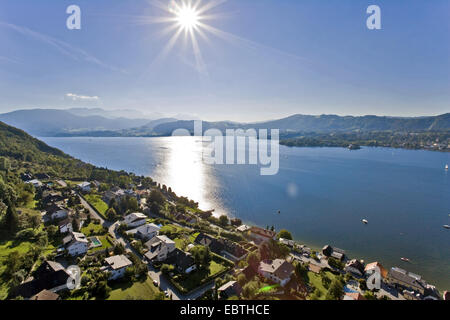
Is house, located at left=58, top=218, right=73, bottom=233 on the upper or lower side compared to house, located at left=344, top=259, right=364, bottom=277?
upper

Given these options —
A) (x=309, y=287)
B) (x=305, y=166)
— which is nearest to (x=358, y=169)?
(x=305, y=166)

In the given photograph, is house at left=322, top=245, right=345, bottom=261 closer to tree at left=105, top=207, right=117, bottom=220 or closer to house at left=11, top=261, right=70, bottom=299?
house at left=11, top=261, right=70, bottom=299

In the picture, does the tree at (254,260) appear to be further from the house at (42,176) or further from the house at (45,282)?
the house at (42,176)

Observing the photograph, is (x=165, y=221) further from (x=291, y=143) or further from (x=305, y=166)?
(x=291, y=143)

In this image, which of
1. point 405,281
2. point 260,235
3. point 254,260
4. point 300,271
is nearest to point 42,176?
point 260,235

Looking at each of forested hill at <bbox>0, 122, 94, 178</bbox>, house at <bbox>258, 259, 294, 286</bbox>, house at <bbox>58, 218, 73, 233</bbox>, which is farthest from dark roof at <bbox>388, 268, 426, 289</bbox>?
forested hill at <bbox>0, 122, 94, 178</bbox>

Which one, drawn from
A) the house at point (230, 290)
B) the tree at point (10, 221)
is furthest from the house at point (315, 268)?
the tree at point (10, 221)
